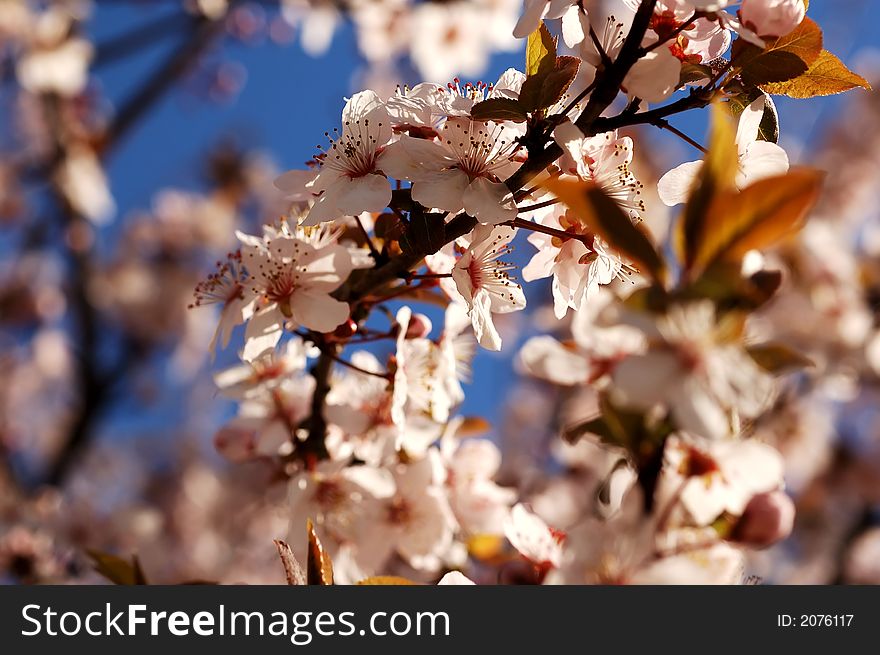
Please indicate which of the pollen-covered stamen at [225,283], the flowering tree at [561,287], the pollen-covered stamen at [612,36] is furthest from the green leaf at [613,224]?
the pollen-covered stamen at [225,283]

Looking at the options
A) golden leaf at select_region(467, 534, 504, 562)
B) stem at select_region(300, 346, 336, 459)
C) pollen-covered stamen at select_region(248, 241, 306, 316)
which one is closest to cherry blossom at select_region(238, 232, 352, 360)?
pollen-covered stamen at select_region(248, 241, 306, 316)

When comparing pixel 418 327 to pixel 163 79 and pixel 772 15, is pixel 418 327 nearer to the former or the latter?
pixel 772 15

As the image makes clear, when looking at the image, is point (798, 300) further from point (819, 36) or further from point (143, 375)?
point (143, 375)

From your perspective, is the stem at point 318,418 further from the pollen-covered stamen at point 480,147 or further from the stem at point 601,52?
the stem at point 601,52

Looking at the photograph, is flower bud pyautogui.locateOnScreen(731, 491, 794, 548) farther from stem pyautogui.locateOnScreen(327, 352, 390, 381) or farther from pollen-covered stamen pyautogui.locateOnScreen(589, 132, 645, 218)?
stem pyautogui.locateOnScreen(327, 352, 390, 381)

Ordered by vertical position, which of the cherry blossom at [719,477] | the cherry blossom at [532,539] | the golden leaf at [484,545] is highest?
the golden leaf at [484,545]

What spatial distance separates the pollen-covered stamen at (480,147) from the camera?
2.73 feet

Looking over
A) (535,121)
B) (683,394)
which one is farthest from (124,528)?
(683,394)

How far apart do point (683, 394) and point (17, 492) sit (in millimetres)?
3233

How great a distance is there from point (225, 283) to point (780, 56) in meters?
0.70

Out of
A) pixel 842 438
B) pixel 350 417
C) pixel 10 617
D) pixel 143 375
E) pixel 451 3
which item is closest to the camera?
pixel 10 617

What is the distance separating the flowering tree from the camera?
22.5 inches

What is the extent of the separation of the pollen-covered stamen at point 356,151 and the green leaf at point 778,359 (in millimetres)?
461

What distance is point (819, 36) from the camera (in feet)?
2.68
